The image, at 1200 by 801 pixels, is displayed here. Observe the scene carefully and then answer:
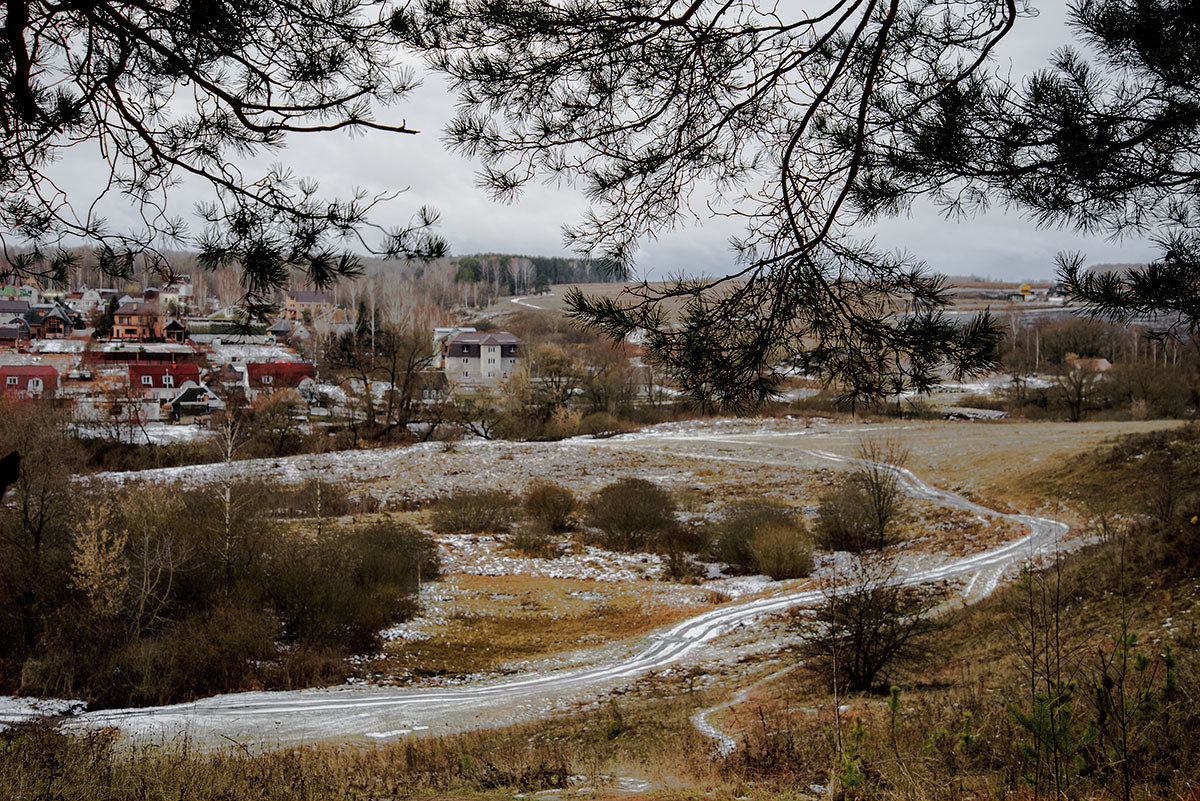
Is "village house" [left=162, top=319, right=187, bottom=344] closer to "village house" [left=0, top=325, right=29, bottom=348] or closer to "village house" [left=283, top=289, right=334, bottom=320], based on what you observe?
"village house" [left=0, top=325, right=29, bottom=348]

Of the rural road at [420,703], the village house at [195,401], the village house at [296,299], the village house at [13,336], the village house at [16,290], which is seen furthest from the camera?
the village house at [195,401]

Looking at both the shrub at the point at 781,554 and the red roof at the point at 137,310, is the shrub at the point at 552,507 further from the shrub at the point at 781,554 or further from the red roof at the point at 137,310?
the red roof at the point at 137,310

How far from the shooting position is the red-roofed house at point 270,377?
129ft

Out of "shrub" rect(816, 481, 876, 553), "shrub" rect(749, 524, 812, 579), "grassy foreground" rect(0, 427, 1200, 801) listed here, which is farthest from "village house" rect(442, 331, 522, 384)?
"grassy foreground" rect(0, 427, 1200, 801)

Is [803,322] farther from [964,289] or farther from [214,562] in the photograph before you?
[214,562]

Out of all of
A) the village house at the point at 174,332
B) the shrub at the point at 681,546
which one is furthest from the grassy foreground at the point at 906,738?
the village house at the point at 174,332

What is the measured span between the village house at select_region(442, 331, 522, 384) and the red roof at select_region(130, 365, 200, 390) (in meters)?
16.1

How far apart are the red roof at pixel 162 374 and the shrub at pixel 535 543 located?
957 inches

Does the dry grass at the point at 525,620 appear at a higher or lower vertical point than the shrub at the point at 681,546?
lower

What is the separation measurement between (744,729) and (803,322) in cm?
492

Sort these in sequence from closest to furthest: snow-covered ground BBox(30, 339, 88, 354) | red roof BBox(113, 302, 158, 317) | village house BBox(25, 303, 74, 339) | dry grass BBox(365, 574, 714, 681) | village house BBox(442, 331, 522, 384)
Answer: dry grass BBox(365, 574, 714, 681)
red roof BBox(113, 302, 158, 317)
village house BBox(25, 303, 74, 339)
snow-covered ground BBox(30, 339, 88, 354)
village house BBox(442, 331, 522, 384)

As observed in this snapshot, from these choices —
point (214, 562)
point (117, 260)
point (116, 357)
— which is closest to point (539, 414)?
point (116, 357)

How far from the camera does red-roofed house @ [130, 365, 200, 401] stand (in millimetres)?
35906

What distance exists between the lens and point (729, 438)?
138 feet
